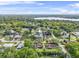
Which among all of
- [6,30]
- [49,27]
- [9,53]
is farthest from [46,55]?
[6,30]

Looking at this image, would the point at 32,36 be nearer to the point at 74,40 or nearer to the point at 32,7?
the point at 32,7

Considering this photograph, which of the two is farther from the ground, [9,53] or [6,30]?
[6,30]

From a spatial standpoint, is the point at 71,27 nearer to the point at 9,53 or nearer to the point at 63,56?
the point at 63,56

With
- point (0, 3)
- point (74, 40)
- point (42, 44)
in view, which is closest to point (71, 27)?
point (74, 40)

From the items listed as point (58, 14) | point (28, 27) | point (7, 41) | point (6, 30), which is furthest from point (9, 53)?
point (58, 14)

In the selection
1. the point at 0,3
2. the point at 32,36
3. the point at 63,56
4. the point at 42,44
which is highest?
the point at 0,3

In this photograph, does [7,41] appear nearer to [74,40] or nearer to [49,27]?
[49,27]

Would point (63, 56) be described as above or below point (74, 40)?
below

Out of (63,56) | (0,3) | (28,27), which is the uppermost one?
(0,3)
